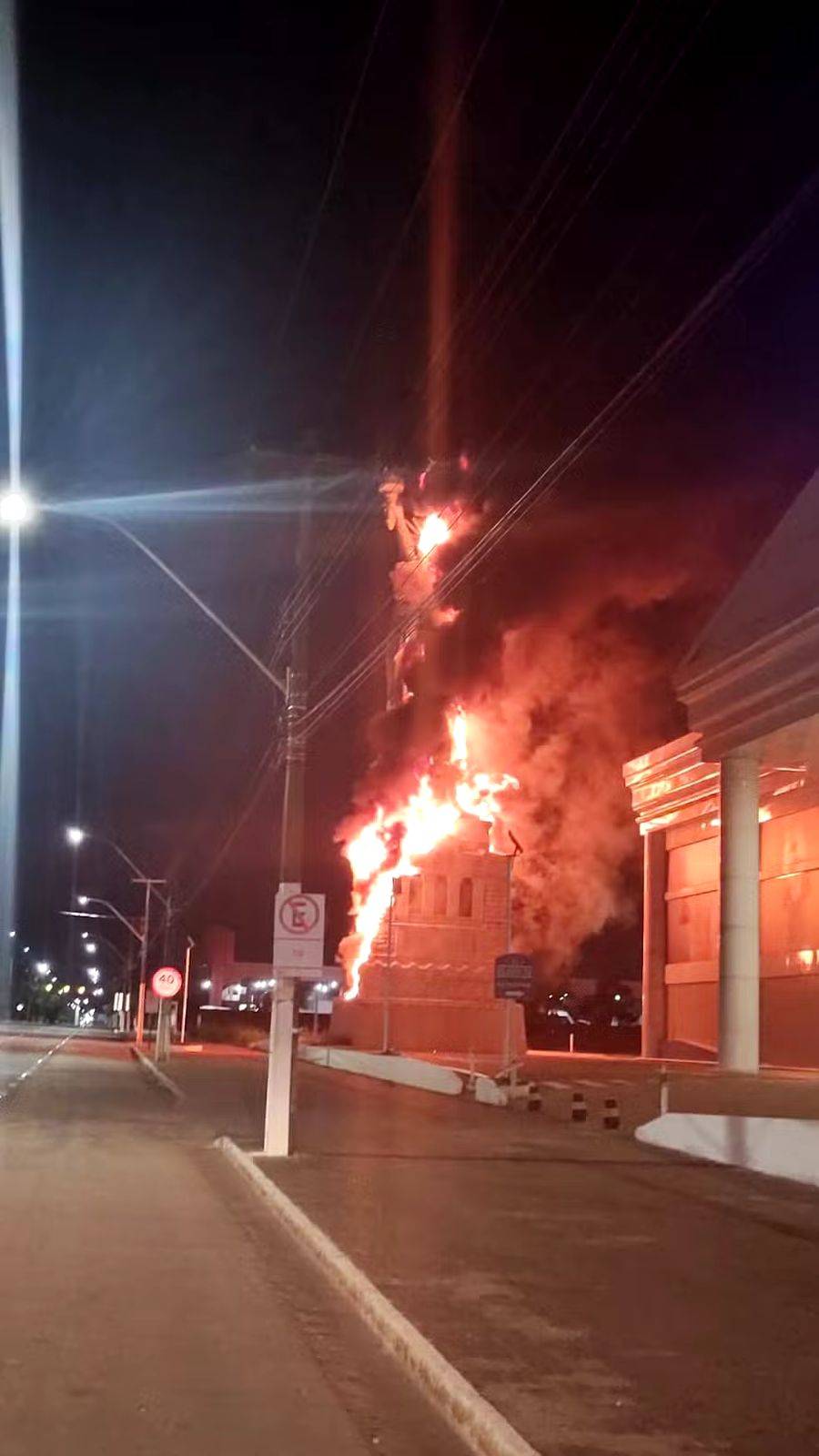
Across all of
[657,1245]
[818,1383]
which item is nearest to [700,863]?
[657,1245]

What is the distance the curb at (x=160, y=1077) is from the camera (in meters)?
27.5

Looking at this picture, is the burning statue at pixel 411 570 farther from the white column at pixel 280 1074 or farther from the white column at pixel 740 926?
the white column at pixel 280 1074

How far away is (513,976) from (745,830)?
14731 millimetres

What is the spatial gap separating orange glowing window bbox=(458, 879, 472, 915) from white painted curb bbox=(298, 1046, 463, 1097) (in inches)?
294

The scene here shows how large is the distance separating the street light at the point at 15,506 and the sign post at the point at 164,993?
2370 centimetres

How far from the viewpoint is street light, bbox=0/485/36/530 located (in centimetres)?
1507

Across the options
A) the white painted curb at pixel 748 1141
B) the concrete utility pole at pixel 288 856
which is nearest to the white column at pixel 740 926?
the white painted curb at pixel 748 1141

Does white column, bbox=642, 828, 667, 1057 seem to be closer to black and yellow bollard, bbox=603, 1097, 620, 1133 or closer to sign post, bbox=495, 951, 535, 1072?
sign post, bbox=495, 951, 535, 1072

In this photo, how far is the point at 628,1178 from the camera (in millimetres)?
15242

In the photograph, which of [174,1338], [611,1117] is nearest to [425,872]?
[611,1117]

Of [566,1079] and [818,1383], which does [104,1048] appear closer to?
[566,1079]

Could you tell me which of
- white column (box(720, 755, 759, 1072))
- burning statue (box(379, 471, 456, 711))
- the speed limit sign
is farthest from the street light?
burning statue (box(379, 471, 456, 711))

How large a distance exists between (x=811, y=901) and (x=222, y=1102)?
22.8 m

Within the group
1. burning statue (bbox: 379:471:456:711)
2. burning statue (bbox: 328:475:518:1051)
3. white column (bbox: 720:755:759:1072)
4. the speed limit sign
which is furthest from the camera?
burning statue (bbox: 328:475:518:1051)
